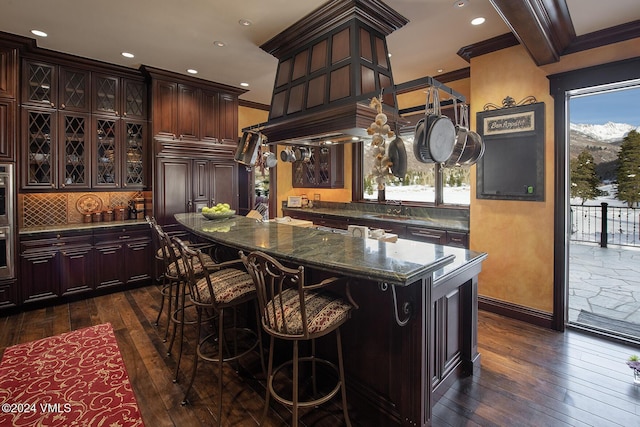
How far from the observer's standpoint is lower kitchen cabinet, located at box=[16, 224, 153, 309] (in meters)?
3.79

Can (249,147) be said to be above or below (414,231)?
above

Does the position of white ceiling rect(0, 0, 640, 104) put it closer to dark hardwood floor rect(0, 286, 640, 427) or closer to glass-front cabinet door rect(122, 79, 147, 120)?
glass-front cabinet door rect(122, 79, 147, 120)

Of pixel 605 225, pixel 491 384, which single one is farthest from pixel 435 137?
pixel 605 225

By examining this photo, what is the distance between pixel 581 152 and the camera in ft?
16.5

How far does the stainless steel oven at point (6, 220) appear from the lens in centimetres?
354

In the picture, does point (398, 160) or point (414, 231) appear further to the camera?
point (414, 231)

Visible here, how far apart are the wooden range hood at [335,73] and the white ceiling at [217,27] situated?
16 centimetres

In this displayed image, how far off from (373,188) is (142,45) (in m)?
4.02

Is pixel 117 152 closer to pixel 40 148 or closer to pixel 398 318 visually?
pixel 40 148

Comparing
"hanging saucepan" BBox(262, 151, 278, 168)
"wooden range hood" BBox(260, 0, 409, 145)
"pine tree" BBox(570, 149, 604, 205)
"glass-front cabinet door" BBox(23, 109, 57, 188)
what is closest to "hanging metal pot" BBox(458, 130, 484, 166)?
"wooden range hood" BBox(260, 0, 409, 145)

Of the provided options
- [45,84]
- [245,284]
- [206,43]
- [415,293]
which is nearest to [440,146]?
[415,293]

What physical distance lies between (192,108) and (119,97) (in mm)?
969

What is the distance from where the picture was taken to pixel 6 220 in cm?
356

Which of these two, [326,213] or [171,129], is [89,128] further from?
[326,213]
